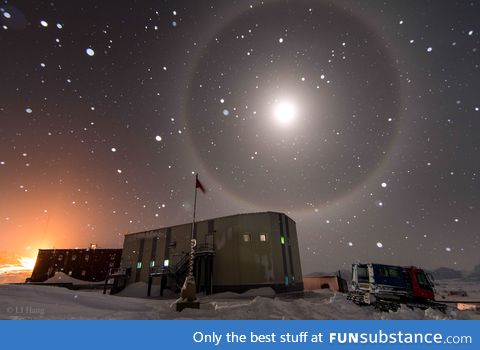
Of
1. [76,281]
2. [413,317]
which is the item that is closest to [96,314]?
[413,317]

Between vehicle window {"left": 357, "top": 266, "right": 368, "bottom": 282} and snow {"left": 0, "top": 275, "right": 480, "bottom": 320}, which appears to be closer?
snow {"left": 0, "top": 275, "right": 480, "bottom": 320}

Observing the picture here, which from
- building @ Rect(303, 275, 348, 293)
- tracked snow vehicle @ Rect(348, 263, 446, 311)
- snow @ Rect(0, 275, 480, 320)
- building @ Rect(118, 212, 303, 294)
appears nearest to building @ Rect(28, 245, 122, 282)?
building @ Rect(118, 212, 303, 294)

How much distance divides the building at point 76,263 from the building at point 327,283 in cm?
5041

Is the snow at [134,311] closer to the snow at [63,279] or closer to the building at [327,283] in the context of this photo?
the building at [327,283]

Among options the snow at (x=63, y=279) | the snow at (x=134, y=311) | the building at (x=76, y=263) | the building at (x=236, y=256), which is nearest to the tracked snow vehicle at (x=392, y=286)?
the snow at (x=134, y=311)

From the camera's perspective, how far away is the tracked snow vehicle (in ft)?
57.4

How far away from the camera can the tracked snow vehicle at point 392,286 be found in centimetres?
1748

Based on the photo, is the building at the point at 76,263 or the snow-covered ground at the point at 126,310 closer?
the snow-covered ground at the point at 126,310

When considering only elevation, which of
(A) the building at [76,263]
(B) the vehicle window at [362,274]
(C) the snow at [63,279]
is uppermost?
(A) the building at [76,263]

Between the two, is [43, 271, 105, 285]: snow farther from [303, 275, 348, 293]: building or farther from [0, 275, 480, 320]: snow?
[0, 275, 480, 320]: snow

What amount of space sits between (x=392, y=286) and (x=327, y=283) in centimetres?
2622

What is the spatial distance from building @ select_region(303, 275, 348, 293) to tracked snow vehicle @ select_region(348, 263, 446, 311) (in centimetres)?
2386

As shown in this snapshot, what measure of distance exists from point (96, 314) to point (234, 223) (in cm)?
2263

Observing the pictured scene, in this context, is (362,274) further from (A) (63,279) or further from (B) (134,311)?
(A) (63,279)
